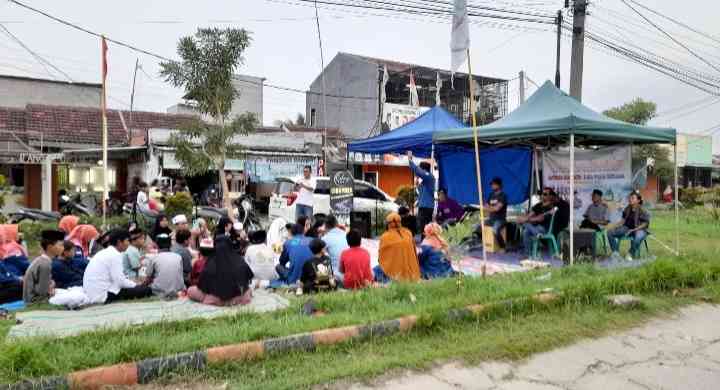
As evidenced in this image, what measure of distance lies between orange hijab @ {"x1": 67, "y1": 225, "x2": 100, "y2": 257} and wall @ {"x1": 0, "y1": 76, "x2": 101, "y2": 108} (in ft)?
68.8

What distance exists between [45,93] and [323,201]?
20079 mm

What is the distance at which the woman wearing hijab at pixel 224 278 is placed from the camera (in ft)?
19.3

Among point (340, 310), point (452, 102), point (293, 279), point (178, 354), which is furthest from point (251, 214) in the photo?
point (452, 102)

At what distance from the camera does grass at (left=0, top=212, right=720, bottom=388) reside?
3934 millimetres

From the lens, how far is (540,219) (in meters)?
9.38

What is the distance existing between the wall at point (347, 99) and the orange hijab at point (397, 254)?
24203 millimetres

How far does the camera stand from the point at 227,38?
11.8 metres

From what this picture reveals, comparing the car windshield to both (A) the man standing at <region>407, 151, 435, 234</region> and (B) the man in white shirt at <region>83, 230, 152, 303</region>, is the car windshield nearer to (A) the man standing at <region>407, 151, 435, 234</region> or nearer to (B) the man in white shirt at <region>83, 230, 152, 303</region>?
(A) the man standing at <region>407, 151, 435, 234</region>

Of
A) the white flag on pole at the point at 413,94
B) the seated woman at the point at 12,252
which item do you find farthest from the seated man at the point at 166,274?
the white flag on pole at the point at 413,94

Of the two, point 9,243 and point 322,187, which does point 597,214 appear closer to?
point 322,187

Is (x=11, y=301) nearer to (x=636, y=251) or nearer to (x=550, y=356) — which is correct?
(x=550, y=356)

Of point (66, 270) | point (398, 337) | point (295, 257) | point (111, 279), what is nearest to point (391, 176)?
point (295, 257)

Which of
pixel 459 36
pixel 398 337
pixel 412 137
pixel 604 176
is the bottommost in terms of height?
pixel 398 337

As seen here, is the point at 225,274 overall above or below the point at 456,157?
below
